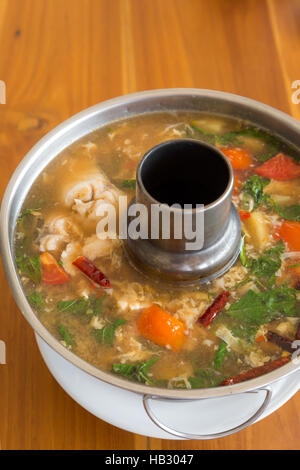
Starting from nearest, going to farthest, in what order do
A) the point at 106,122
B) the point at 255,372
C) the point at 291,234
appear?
the point at 255,372
the point at 291,234
the point at 106,122

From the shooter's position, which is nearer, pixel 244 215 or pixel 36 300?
pixel 36 300

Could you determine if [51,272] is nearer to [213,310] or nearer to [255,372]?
[213,310]

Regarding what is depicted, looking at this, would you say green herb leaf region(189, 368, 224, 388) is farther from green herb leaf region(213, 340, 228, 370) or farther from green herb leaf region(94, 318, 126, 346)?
green herb leaf region(94, 318, 126, 346)

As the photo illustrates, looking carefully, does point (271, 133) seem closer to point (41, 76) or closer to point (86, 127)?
point (86, 127)

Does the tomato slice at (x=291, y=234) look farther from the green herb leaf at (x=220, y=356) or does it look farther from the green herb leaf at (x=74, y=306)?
the green herb leaf at (x=74, y=306)

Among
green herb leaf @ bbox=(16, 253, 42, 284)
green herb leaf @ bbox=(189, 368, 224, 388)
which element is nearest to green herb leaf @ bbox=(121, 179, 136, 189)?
green herb leaf @ bbox=(16, 253, 42, 284)

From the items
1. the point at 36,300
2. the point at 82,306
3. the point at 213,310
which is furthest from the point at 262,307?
the point at 36,300
